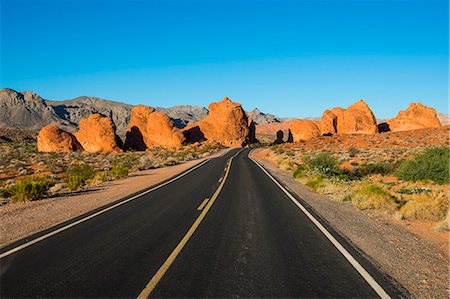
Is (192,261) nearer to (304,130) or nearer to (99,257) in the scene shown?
(99,257)

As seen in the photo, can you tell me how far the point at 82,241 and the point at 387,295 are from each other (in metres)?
6.05

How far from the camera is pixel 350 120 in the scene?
67688 millimetres

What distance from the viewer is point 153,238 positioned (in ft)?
22.5

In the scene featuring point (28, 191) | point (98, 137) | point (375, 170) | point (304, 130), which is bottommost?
point (375, 170)

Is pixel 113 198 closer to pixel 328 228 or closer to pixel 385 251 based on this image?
A: pixel 328 228

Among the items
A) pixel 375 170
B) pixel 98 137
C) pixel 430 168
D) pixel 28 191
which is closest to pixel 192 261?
pixel 28 191

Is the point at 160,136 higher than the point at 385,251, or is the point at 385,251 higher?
the point at 160,136

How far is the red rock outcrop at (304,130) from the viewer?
7162cm

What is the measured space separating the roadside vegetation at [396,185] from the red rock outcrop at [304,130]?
148ft

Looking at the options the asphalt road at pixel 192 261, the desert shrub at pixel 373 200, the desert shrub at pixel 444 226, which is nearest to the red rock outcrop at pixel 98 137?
the asphalt road at pixel 192 261

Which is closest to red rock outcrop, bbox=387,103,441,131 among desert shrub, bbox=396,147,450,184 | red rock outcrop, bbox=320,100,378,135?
red rock outcrop, bbox=320,100,378,135

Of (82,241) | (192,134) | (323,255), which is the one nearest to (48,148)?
(192,134)

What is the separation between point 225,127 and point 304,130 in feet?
65.1

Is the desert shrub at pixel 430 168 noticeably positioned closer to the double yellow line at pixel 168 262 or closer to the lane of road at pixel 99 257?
the double yellow line at pixel 168 262
